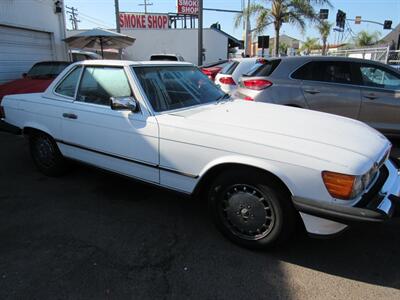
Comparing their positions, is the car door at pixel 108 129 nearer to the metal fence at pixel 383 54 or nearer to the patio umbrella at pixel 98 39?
the patio umbrella at pixel 98 39

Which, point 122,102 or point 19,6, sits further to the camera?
point 19,6

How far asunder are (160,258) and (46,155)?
254cm

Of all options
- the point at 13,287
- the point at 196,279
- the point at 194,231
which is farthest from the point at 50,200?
the point at 196,279

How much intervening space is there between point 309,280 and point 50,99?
3564mm

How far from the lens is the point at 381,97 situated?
5.93 metres

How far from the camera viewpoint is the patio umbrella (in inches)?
504

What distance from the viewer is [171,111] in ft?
11.0

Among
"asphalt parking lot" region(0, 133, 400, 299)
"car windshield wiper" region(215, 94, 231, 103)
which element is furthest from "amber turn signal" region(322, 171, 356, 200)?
"car windshield wiper" region(215, 94, 231, 103)

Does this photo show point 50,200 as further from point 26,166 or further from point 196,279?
point 196,279

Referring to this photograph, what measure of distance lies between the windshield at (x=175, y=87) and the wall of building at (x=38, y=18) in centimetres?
959

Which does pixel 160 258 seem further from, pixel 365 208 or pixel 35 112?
pixel 35 112

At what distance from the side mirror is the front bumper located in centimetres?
171

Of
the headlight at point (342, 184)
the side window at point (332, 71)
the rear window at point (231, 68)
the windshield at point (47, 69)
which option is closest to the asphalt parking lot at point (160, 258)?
the headlight at point (342, 184)

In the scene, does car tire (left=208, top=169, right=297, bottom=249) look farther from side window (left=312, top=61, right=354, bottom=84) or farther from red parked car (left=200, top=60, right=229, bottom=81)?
red parked car (left=200, top=60, right=229, bottom=81)
